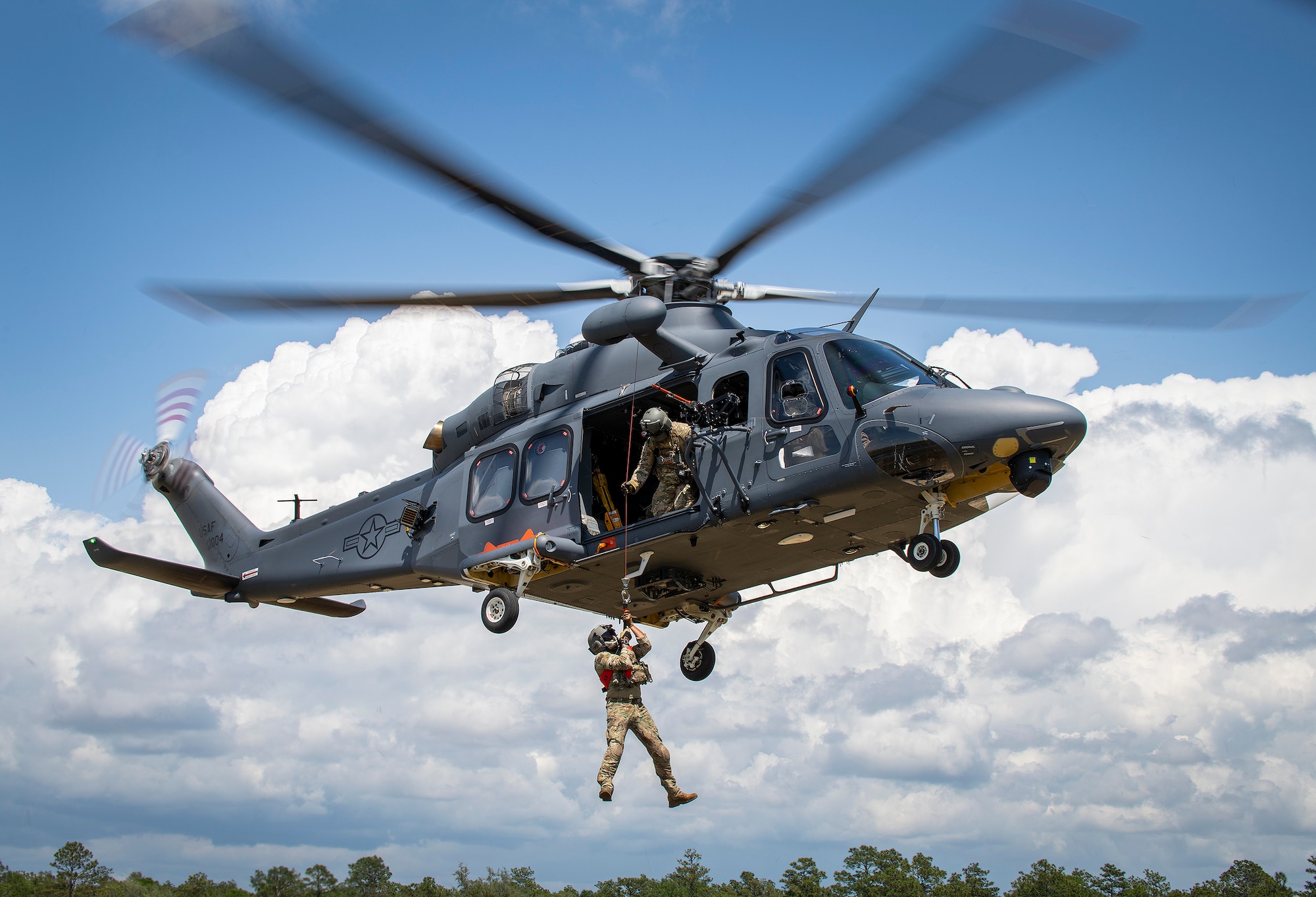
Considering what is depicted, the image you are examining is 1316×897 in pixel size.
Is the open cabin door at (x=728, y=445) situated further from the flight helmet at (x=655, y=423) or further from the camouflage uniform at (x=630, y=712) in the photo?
the camouflage uniform at (x=630, y=712)

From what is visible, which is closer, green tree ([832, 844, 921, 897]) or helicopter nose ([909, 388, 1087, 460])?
helicopter nose ([909, 388, 1087, 460])

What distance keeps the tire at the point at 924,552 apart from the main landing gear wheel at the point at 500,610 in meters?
4.69

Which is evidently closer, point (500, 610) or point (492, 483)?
point (500, 610)

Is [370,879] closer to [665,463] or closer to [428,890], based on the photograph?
[428,890]

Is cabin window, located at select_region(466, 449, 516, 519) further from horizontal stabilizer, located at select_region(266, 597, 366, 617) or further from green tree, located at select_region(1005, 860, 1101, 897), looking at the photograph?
green tree, located at select_region(1005, 860, 1101, 897)

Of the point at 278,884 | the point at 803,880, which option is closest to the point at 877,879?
the point at 803,880

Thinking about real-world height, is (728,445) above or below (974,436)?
above

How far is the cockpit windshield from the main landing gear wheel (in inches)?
185

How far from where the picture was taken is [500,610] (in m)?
13.0

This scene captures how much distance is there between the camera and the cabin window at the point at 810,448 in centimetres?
1129

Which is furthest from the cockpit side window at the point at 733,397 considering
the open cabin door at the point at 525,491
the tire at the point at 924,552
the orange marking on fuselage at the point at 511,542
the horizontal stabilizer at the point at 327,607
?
the horizontal stabilizer at the point at 327,607

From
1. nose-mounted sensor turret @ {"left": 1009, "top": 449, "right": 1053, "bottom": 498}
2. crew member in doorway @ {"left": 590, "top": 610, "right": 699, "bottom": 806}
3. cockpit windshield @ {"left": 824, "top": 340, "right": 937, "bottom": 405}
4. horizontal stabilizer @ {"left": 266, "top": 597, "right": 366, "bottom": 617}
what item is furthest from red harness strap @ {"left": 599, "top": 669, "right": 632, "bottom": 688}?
horizontal stabilizer @ {"left": 266, "top": 597, "right": 366, "bottom": 617}

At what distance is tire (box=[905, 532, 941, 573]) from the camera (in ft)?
36.7

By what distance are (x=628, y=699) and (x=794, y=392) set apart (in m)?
3.77
